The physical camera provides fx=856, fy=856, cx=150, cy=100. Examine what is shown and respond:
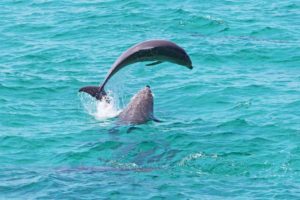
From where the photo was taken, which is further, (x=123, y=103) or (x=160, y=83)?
(x=160, y=83)

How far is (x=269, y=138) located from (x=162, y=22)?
12311mm

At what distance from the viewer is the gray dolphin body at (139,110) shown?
2059cm

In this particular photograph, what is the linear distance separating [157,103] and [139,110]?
1.58 meters

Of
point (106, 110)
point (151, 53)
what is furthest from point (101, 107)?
point (151, 53)

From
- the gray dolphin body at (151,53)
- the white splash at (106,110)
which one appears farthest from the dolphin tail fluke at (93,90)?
the gray dolphin body at (151,53)

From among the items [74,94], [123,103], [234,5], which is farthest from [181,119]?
[234,5]

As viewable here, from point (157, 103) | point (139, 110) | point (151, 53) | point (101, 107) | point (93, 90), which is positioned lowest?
point (157, 103)

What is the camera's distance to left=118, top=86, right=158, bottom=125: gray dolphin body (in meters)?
20.6

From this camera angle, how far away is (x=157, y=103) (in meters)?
22.4

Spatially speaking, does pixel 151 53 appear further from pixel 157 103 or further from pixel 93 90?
pixel 157 103

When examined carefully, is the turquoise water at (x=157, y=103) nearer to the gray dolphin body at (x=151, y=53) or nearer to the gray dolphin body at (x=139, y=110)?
the gray dolphin body at (x=139, y=110)

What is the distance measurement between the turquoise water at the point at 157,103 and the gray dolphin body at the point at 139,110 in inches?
13.1

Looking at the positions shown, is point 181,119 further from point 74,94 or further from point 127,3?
point 127,3

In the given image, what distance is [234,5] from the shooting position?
34188 mm
